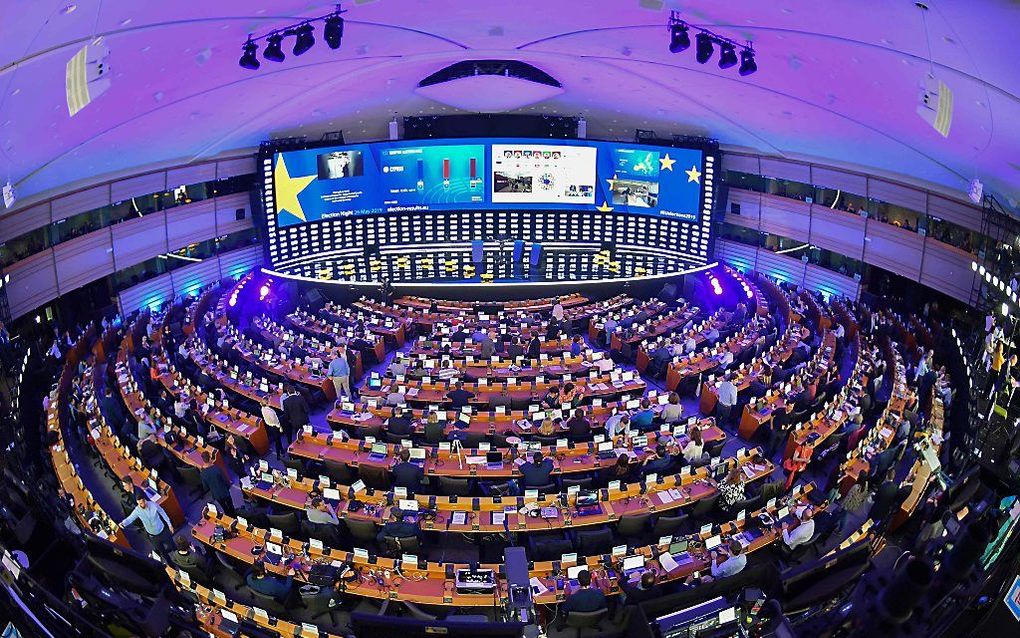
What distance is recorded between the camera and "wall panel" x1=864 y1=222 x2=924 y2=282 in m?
22.9

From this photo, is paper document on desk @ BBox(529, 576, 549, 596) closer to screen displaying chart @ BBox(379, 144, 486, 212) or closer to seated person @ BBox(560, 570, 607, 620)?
seated person @ BBox(560, 570, 607, 620)

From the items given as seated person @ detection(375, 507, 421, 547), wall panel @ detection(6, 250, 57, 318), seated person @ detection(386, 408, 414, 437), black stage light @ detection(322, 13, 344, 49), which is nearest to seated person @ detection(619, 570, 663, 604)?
seated person @ detection(375, 507, 421, 547)

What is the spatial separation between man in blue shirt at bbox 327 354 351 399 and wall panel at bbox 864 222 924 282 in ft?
64.0

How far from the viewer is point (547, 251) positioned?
2894 centimetres

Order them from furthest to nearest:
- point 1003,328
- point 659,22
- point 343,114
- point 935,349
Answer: point 343,114 < point 935,349 < point 1003,328 < point 659,22

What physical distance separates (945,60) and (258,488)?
1459cm

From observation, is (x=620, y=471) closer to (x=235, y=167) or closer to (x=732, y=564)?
(x=732, y=564)

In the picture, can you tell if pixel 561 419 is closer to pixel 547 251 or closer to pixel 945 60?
pixel 945 60

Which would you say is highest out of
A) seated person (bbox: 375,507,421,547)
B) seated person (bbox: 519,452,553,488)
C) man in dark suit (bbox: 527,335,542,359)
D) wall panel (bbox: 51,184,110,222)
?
wall panel (bbox: 51,184,110,222)

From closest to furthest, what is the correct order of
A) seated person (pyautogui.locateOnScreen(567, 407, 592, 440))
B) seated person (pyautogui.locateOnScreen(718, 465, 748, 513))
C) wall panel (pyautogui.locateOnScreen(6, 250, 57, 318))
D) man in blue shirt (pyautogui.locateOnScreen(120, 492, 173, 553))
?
man in blue shirt (pyautogui.locateOnScreen(120, 492, 173, 553)) → seated person (pyautogui.locateOnScreen(718, 465, 748, 513)) → seated person (pyautogui.locateOnScreen(567, 407, 592, 440)) → wall panel (pyautogui.locateOnScreen(6, 250, 57, 318))

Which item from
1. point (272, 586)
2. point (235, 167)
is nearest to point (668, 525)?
point (272, 586)

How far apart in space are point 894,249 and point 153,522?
24.4m

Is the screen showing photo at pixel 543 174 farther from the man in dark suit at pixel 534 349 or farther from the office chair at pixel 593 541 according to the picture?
the office chair at pixel 593 541

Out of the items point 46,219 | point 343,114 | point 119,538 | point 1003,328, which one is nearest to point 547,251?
point 343,114
